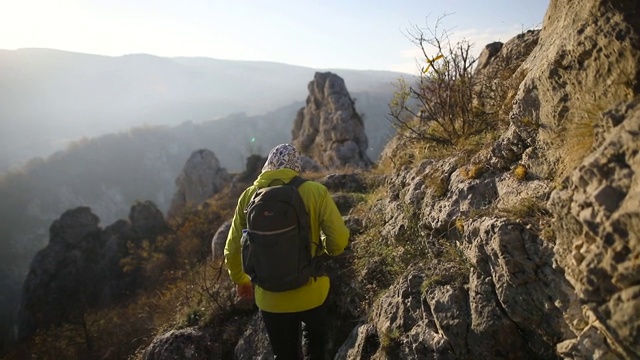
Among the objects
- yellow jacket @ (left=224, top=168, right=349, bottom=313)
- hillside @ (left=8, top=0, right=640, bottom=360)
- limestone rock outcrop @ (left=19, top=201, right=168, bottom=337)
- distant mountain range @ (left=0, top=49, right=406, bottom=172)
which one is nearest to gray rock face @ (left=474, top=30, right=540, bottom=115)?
hillside @ (left=8, top=0, right=640, bottom=360)

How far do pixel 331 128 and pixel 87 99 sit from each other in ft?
578

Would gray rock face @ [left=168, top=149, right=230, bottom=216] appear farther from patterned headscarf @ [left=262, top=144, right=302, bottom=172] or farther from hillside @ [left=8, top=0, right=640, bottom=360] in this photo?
patterned headscarf @ [left=262, top=144, right=302, bottom=172]

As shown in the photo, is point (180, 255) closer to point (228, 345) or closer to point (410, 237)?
point (228, 345)

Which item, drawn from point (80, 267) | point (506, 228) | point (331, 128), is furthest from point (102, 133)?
point (506, 228)

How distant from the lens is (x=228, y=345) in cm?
626

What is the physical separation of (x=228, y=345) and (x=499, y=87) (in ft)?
20.7

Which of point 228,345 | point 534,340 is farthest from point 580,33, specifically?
point 228,345

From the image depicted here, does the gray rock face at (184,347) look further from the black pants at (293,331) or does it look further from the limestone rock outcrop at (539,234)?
the black pants at (293,331)

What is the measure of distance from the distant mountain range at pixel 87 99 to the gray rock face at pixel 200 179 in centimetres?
Answer: 9130

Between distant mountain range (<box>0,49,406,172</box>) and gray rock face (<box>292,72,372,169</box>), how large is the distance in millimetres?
89247

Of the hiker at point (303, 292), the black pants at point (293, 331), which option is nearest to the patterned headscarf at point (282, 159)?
the hiker at point (303, 292)

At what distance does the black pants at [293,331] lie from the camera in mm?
3432

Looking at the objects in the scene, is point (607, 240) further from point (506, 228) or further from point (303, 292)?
point (303, 292)

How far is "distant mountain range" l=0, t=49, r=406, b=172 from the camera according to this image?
136625 mm
